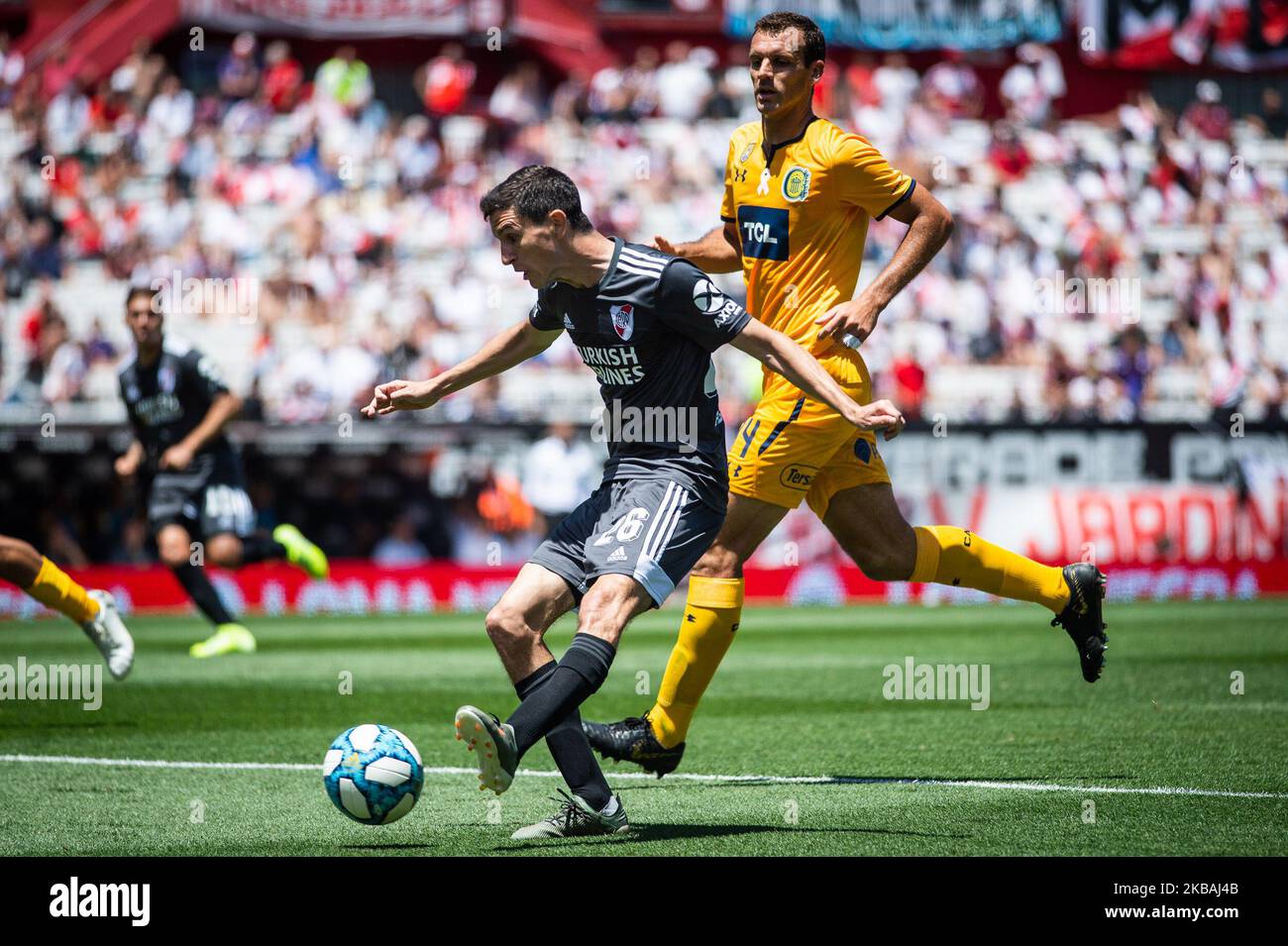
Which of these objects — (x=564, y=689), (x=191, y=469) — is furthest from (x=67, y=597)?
(x=564, y=689)

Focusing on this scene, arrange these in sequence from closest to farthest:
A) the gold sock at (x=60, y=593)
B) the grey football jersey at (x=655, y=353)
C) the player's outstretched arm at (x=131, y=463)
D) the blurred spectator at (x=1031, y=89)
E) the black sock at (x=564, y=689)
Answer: the black sock at (x=564, y=689)
the grey football jersey at (x=655, y=353)
the gold sock at (x=60, y=593)
the player's outstretched arm at (x=131, y=463)
the blurred spectator at (x=1031, y=89)

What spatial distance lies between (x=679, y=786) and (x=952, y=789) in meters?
1.06

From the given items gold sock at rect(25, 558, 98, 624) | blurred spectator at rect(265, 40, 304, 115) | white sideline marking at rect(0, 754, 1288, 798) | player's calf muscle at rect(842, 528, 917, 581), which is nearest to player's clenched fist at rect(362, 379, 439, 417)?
white sideline marking at rect(0, 754, 1288, 798)

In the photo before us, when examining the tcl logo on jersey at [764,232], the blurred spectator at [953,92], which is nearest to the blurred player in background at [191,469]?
the tcl logo on jersey at [764,232]

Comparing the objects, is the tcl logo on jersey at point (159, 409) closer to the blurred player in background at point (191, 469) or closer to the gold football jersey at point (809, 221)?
the blurred player in background at point (191, 469)

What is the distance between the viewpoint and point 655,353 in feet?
19.9

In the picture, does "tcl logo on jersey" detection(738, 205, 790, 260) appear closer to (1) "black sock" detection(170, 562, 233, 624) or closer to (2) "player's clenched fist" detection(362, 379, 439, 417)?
(2) "player's clenched fist" detection(362, 379, 439, 417)

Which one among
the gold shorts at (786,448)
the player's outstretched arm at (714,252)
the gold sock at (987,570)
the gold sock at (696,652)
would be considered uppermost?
the player's outstretched arm at (714,252)

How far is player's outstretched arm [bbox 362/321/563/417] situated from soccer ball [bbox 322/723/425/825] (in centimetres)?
124

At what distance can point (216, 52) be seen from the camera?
92.1 feet

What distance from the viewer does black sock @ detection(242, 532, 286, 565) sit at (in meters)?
13.2

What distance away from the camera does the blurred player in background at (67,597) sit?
8945mm

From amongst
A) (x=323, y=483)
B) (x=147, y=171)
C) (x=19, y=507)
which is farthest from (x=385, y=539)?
(x=147, y=171)

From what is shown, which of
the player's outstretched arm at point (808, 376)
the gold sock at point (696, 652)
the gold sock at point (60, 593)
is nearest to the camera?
the player's outstretched arm at point (808, 376)
